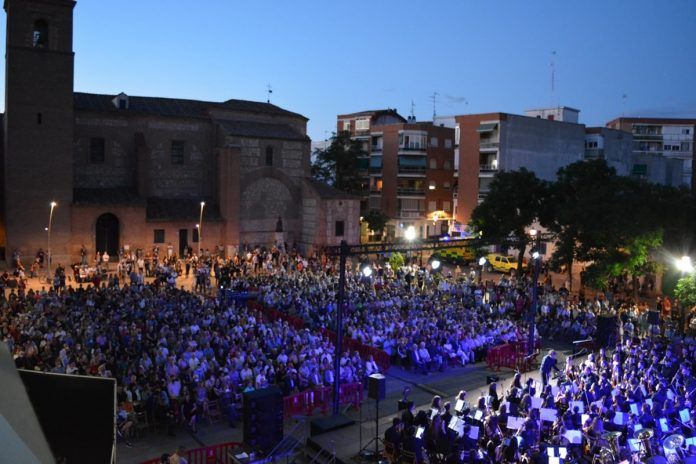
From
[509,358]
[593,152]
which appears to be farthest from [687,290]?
[593,152]

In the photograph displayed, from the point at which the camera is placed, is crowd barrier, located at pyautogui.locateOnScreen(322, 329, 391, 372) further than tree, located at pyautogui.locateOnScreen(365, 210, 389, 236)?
No

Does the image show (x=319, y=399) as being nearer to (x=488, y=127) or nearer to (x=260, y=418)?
(x=260, y=418)

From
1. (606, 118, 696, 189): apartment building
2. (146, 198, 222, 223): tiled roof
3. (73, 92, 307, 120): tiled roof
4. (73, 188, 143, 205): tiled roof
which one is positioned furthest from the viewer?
(606, 118, 696, 189): apartment building

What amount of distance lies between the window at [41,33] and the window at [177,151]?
1001 centimetres

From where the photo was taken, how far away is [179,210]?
4088 centimetres

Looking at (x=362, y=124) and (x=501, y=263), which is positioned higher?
(x=362, y=124)

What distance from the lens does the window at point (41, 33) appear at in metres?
35.8

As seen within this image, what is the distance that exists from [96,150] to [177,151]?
5348mm

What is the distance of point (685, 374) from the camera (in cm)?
1638

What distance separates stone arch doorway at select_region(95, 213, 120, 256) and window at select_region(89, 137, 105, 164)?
444cm

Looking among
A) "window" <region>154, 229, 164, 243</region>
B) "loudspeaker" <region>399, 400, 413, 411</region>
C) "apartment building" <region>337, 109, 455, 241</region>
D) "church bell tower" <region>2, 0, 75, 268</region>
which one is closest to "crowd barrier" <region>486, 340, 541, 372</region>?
"loudspeaker" <region>399, 400, 413, 411</region>

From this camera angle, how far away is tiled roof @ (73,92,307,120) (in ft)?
133

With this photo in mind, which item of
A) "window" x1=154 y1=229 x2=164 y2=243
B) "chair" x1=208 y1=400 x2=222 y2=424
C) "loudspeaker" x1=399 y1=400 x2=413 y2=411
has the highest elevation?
"window" x1=154 y1=229 x2=164 y2=243

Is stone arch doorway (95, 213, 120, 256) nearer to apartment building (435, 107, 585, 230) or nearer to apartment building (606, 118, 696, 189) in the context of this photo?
apartment building (435, 107, 585, 230)
